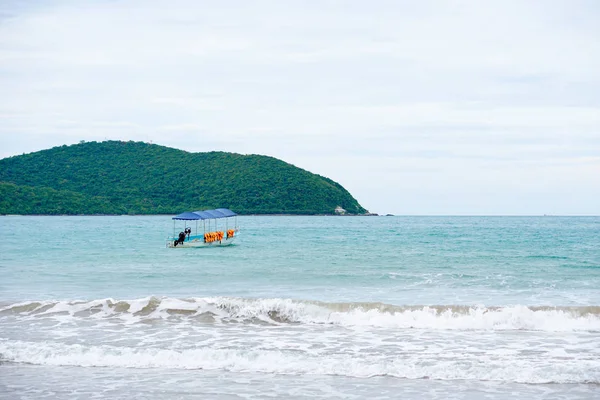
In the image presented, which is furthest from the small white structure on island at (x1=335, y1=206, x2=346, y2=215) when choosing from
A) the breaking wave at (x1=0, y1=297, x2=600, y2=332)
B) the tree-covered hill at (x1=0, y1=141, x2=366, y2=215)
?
the breaking wave at (x1=0, y1=297, x2=600, y2=332)

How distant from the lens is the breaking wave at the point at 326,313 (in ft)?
56.1

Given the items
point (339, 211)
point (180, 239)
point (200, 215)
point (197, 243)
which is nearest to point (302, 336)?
point (200, 215)

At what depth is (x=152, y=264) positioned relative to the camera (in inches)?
1476

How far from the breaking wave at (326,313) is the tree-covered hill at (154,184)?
11947 centimetres

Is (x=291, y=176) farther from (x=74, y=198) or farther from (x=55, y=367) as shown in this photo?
(x=55, y=367)

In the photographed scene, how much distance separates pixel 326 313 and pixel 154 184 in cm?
14388

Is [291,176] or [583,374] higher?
[291,176]

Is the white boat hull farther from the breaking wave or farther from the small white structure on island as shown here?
the small white structure on island

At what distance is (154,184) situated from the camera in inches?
6171

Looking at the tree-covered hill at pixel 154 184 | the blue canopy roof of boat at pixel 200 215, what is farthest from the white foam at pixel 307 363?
the tree-covered hill at pixel 154 184

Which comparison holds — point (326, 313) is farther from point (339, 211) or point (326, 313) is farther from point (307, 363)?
point (339, 211)

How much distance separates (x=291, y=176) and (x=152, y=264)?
11938cm

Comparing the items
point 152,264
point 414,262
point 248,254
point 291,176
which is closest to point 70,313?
point 152,264

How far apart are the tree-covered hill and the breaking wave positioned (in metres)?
119
